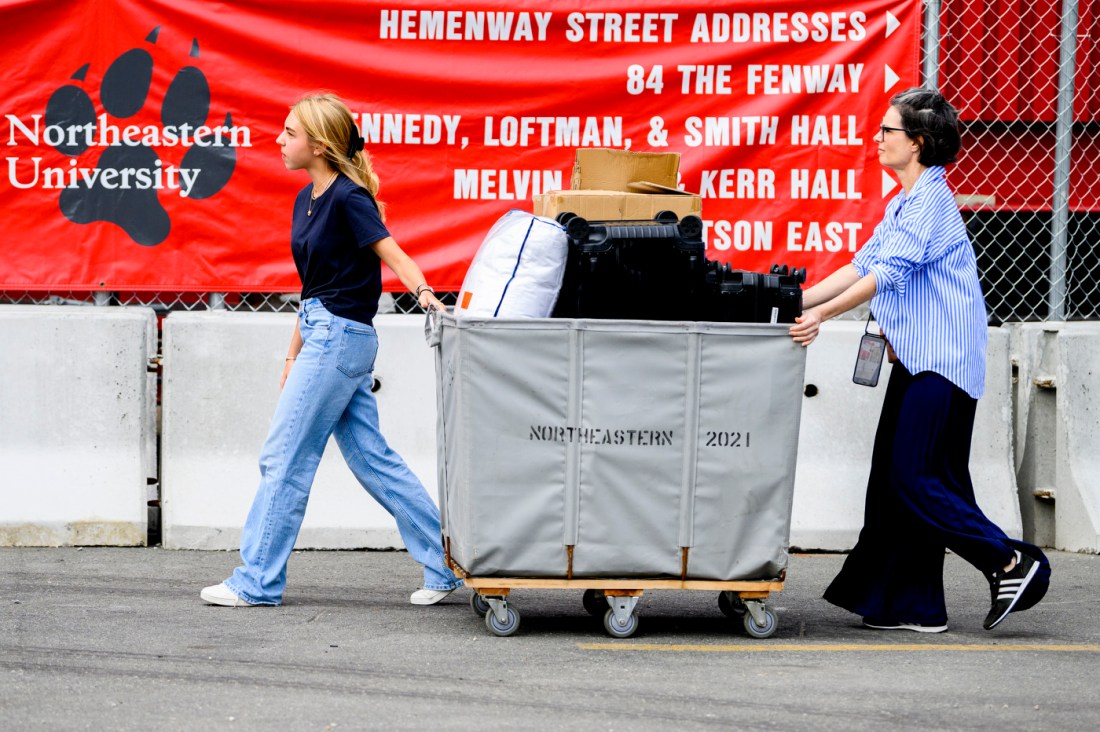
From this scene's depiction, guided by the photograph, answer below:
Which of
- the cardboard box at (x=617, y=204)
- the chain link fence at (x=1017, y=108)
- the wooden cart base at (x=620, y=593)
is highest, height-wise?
the chain link fence at (x=1017, y=108)

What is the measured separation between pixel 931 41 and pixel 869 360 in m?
2.59

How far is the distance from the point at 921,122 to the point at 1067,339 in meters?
2.29

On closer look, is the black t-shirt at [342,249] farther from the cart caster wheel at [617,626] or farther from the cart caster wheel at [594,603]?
the cart caster wheel at [617,626]

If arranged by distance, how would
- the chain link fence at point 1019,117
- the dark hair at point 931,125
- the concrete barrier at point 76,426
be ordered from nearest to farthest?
the dark hair at point 931,125 → the concrete barrier at point 76,426 → the chain link fence at point 1019,117

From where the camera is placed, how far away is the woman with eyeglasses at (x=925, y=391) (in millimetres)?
5250

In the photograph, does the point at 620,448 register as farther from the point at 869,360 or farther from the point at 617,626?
the point at 869,360

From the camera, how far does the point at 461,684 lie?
4504mm

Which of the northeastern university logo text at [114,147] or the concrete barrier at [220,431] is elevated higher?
the northeastern university logo text at [114,147]

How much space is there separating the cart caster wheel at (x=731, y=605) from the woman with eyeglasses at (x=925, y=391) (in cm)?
41

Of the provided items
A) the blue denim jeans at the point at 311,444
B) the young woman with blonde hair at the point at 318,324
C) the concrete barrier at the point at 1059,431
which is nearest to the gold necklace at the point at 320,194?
the young woman with blonde hair at the point at 318,324

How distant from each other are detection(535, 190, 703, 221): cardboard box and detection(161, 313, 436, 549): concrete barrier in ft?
5.86

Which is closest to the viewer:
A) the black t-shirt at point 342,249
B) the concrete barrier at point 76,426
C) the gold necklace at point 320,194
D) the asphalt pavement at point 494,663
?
the asphalt pavement at point 494,663

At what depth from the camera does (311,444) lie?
18.2 ft

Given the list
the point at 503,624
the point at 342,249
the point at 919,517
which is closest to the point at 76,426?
the point at 342,249
